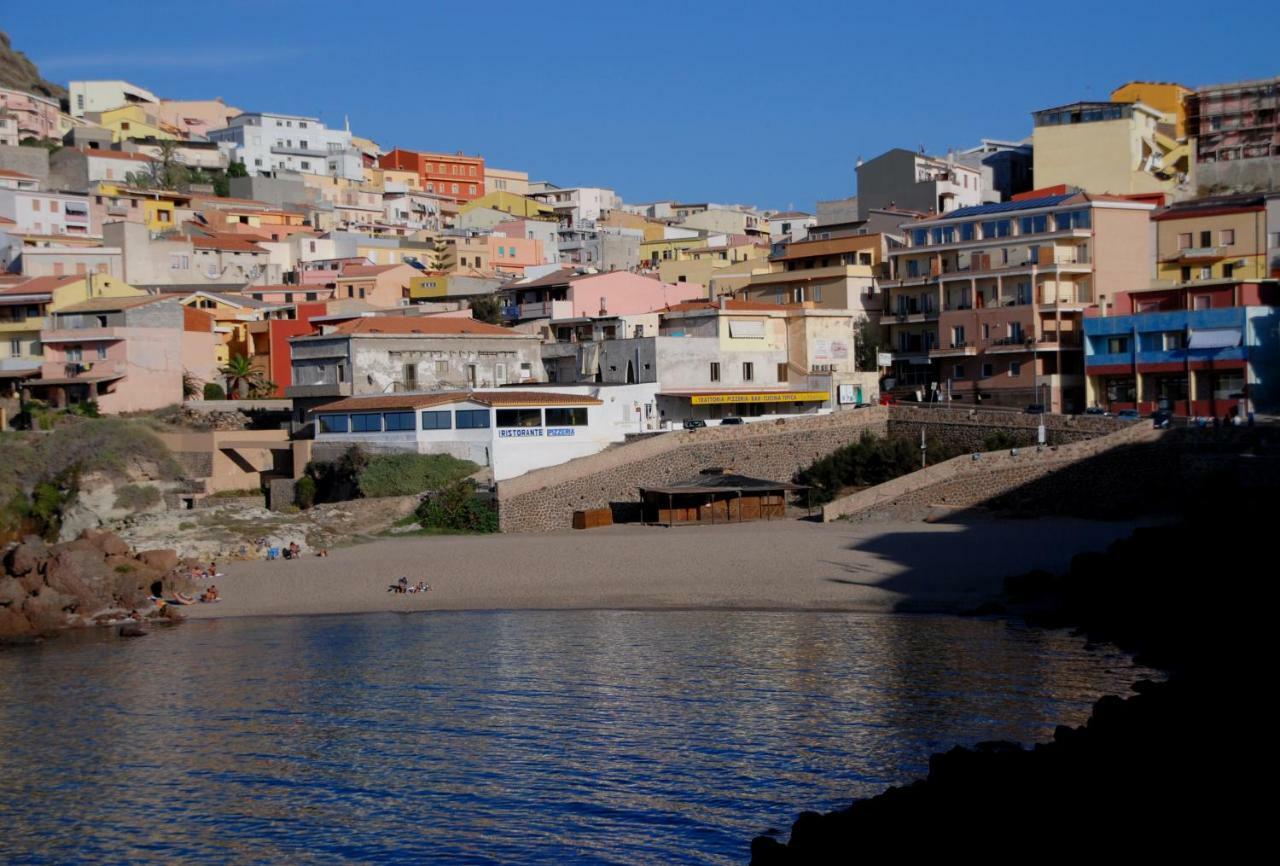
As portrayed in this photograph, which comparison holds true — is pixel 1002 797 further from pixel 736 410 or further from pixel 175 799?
pixel 736 410

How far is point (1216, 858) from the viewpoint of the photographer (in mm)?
12523

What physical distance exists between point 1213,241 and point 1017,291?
8388 mm

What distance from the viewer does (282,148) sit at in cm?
11512

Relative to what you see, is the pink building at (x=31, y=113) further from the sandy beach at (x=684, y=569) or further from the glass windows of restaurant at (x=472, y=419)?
the sandy beach at (x=684, y=569)

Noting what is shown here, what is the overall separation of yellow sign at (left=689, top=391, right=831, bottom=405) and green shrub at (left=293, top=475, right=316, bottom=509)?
533 inches

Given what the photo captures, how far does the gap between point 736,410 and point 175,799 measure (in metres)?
33.3

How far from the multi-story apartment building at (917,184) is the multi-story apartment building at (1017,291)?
45.0ft

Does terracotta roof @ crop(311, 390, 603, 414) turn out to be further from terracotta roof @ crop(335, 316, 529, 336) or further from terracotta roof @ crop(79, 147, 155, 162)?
terracotta roof @ crop(79, 147, 155, 162)

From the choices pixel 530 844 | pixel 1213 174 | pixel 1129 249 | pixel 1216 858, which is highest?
pixel 1213 174

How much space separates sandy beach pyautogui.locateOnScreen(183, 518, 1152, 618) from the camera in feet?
107

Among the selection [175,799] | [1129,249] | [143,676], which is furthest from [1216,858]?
[1129,249]

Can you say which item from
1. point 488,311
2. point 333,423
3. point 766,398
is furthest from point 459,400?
point 488,311

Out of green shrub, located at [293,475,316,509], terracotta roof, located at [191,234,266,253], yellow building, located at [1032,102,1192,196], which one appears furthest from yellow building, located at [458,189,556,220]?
green shrub, located at [293,475,316,509]

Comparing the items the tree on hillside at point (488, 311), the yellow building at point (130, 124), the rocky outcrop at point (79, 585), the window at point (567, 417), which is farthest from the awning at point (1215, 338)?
the yellow building at point (130, 124)
